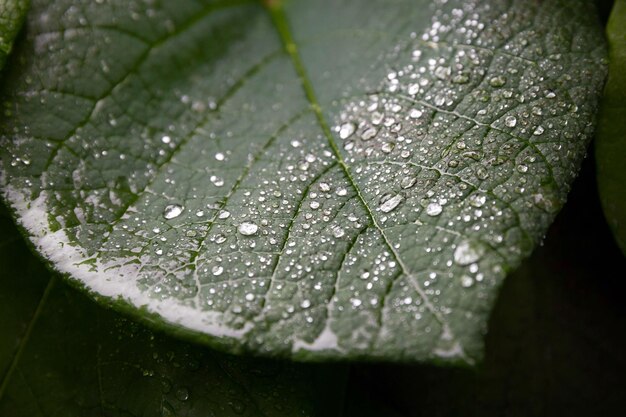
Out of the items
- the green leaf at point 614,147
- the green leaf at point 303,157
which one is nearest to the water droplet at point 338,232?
the green leaf at point 303,157

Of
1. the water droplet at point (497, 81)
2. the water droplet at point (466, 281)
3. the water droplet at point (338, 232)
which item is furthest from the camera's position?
the water droplet at point (497, 81)

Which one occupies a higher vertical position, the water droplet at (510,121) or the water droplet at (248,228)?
the water droplet at (248,228)

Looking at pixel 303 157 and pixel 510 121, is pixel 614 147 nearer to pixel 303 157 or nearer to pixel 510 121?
pixel 510 121

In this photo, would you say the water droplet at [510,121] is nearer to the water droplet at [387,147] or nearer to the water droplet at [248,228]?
the water droplet at [387,147]

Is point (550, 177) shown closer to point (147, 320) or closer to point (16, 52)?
point (147, 320)

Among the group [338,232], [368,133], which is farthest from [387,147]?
[338,232]

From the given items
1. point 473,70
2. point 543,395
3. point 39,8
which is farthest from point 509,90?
point 39,8
